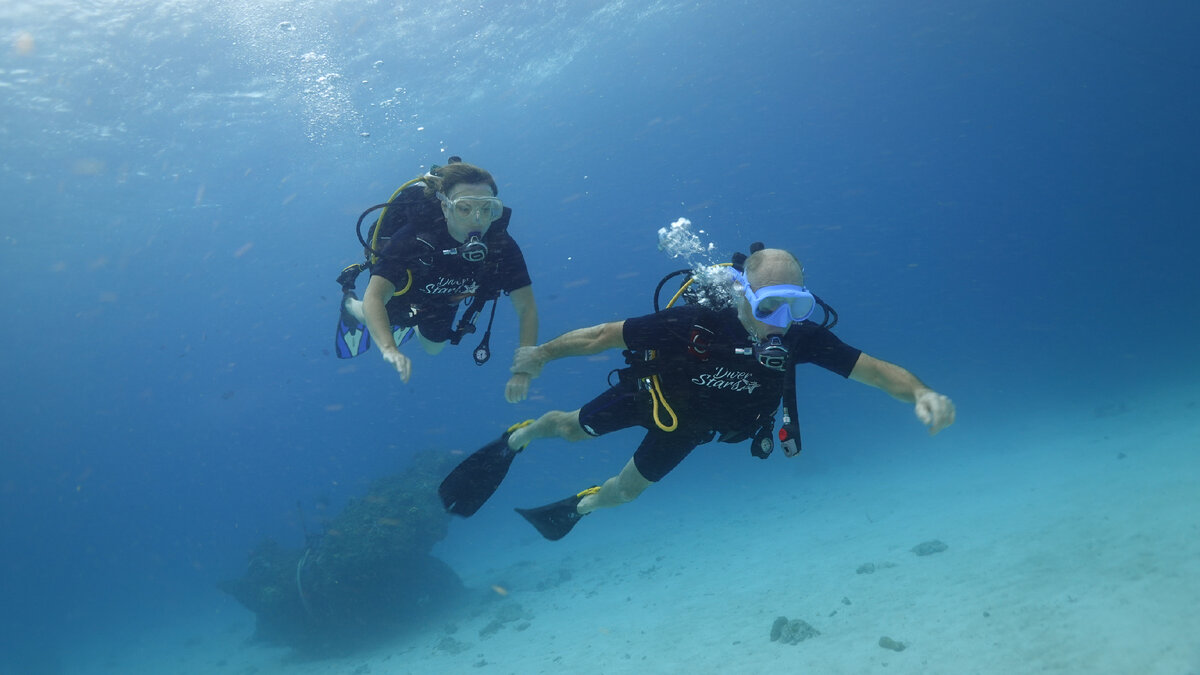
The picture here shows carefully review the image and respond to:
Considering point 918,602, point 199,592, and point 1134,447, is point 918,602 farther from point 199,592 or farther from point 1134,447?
point 199,592

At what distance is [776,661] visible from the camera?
832 centimetres

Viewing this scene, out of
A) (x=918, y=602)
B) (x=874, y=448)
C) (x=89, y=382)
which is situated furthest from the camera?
(x=89, y=382)

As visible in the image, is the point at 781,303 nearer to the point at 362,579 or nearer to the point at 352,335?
the point at 352,335

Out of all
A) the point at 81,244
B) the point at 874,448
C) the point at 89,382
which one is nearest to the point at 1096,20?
the point at 874,448

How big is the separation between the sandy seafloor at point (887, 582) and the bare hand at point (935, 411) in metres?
5.45

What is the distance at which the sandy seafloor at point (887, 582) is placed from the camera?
7.31 metres

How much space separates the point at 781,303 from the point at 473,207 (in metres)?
2.55

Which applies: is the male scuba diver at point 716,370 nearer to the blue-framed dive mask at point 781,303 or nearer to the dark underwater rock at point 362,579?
the blue-framed dive mask at point 781,303

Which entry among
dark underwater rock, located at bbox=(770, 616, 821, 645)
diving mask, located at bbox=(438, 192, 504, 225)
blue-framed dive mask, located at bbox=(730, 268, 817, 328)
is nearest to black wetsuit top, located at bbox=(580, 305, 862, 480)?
blue-framed dive mask, located at bbox=(730, 268, 817, 328)

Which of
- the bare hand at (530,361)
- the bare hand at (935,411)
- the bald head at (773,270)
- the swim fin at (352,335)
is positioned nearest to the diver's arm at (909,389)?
the bare hand at (935,411)

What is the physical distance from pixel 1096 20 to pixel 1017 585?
161 feet

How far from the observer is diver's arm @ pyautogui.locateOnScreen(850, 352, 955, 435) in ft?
10.1

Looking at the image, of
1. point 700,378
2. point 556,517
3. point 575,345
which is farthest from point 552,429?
point 700,378

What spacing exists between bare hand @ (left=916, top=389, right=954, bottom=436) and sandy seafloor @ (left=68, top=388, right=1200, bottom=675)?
214 inches
